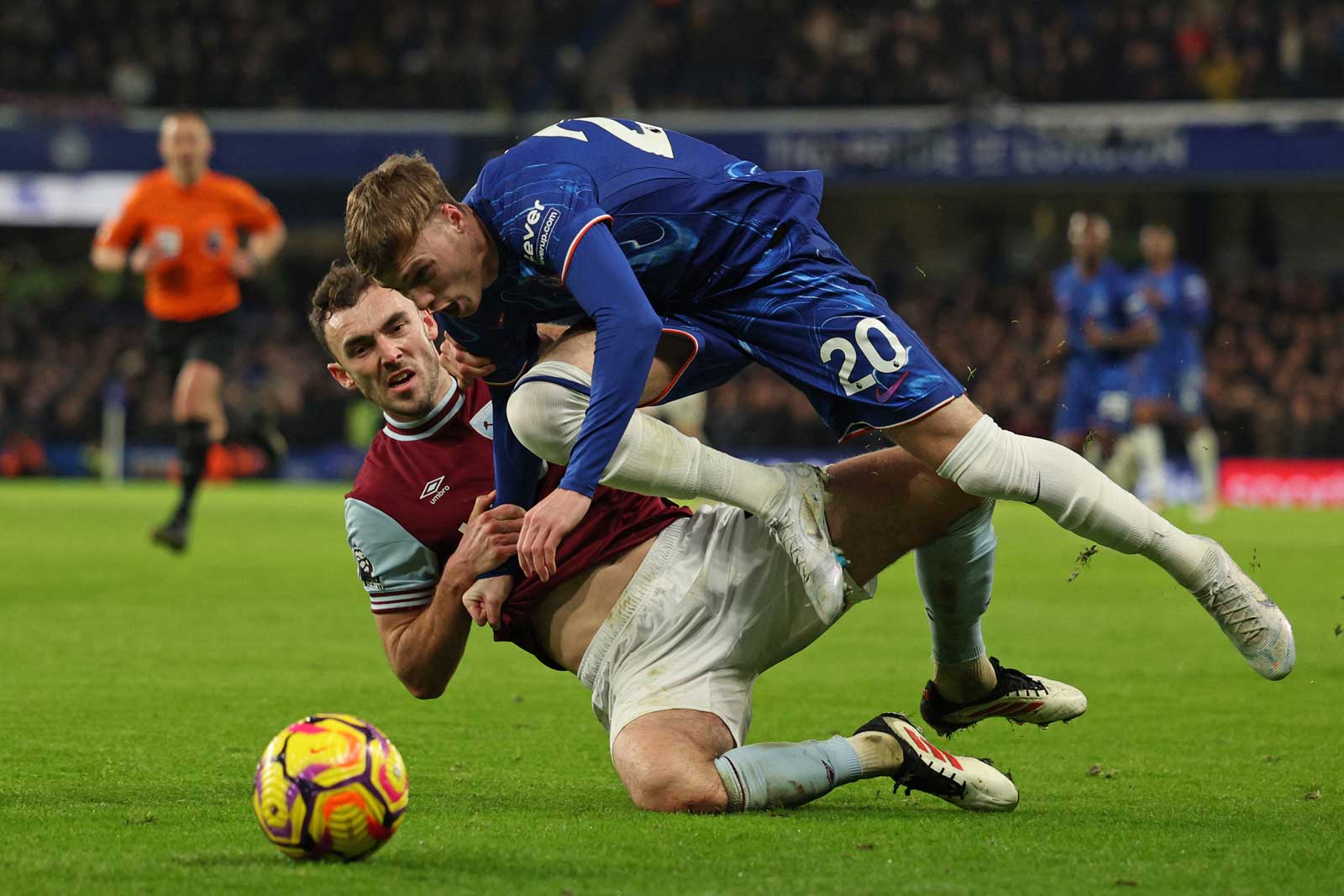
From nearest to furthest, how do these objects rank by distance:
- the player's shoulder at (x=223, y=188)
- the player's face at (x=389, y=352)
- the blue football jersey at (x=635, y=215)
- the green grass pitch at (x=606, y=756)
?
the green grass pitch at (x=606, y=756)
the blue football jersey at (x=635, y=215)
the player's face at (x=389, y=352)
the player's shoulder at (x=223, y=188)

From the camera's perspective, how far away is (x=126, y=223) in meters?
11.6

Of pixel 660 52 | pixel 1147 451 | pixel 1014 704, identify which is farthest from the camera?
pixel 660 52

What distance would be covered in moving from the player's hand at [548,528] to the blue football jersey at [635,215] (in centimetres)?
55

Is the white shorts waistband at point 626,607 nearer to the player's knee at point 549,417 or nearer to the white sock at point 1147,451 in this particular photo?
the player's knee at point 549,417

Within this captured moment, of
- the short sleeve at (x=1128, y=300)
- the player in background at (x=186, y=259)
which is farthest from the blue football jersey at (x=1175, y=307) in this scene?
the player in background at (x=186, y=259)

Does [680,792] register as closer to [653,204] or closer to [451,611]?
[451,611]

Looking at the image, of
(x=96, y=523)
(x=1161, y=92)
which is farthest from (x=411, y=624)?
(x=1161, y=92)

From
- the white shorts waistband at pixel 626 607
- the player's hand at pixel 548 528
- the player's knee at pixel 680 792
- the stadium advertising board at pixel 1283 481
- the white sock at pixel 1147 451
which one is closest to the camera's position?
the player's hand at pixel 548 528

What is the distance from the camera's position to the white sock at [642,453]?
4.19 m

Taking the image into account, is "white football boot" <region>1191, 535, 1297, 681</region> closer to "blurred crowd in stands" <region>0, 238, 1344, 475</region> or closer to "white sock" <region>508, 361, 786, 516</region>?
"white sock" <region>508, 361, 786, 516</region>

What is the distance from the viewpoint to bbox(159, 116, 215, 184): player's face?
11.6 meters

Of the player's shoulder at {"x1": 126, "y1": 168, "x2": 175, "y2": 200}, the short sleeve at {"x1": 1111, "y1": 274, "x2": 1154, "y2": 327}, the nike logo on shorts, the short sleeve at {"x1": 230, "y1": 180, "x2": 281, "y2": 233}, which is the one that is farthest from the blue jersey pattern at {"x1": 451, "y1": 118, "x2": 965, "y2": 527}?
the short sleeve at {"x1": 1111, "y1": 274, "x2": 1154, "y2": 327}

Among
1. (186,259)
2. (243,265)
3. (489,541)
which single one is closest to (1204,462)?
(243,265)

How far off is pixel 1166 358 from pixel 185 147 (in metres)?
8.49
